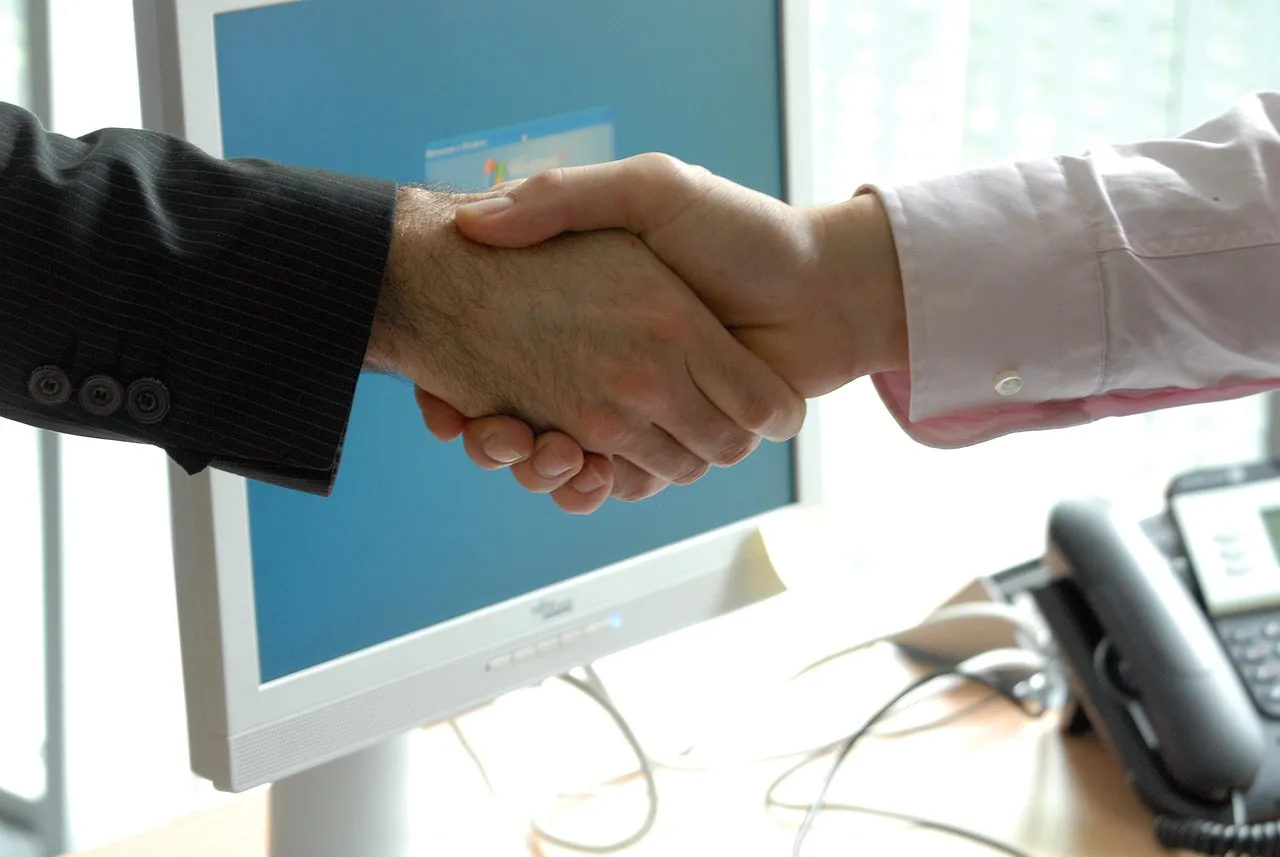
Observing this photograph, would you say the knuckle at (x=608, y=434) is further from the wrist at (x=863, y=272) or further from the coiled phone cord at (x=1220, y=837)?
the coiled phone cord at (x=1220, y=837)

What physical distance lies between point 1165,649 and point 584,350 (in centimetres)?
52

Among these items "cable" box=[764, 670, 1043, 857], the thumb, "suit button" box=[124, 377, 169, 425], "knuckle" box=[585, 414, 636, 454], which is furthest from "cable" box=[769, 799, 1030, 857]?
"suit button" box=[124, 377, 169, 425]

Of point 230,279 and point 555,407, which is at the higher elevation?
point 230,279

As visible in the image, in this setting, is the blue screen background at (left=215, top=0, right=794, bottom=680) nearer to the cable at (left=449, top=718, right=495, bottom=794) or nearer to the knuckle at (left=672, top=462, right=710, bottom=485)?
the knuckle at (left=672, top=462, right=710, bottom=485)

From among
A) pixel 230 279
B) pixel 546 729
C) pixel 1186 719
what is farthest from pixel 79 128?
pixel 1186 719

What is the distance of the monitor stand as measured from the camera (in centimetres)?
92

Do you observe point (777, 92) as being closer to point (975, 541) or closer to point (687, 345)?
point (687, 345)

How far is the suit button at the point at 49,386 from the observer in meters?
0.75

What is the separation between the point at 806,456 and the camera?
3.66ft

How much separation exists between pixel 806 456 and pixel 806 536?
0.06 meters

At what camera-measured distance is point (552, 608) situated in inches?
38.6

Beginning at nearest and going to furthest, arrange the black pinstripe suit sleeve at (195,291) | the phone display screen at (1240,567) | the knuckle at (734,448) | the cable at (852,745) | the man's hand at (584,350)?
the black pinstripe suit sleeve at (195,291)
the man's hand at (584,350)
the knuckle at (734,448)
the cable at (852,745)
the phone display screen at (1240,567)

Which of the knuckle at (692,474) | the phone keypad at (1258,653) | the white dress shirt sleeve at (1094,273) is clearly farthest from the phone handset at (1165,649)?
the knuckle at (692,474)

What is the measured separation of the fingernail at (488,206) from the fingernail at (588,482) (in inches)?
7.4
